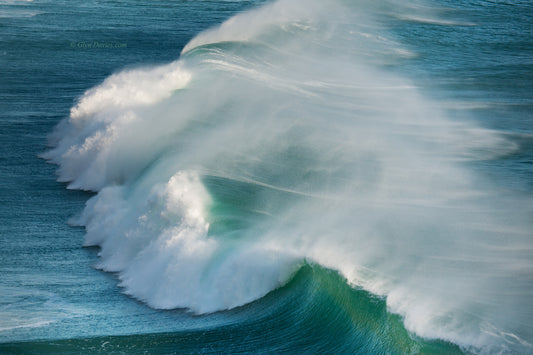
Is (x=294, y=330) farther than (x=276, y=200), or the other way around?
(x=276, y=200)

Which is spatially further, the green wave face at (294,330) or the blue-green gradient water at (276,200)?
the blue-green gradient water at (276,200)

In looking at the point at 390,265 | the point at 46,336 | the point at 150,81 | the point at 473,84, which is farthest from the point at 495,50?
the point at 46,336

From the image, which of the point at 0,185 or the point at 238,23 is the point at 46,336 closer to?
the point at 0,185

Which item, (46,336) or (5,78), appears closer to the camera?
(46,336)

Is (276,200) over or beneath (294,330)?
over

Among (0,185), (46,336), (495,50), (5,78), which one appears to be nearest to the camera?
(46,336)

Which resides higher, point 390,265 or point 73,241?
point 390,265

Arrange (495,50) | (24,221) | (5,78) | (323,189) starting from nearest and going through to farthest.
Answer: (323,189), (24,221), (495,50), (5,78)

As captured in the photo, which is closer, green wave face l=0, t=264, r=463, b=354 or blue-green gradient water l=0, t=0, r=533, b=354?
green wave face l=0, t=264, r=463, b=354
